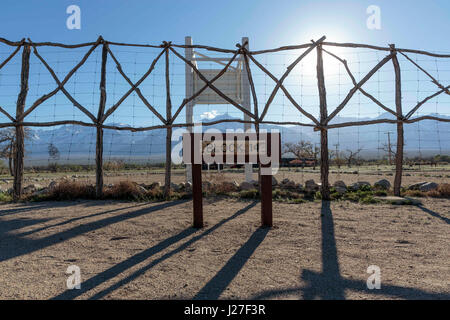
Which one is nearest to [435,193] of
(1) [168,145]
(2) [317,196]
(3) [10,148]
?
(2) [317,196]

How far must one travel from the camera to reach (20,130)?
7633 millimetres

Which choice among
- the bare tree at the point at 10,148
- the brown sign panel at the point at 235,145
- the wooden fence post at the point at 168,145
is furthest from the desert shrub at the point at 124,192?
the bare tree at the point at 10,148

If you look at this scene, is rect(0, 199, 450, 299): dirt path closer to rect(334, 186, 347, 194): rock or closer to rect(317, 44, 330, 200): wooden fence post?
rect(317, 44, 330, 200): wooden fence post

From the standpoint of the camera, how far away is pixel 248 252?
3.41 metres

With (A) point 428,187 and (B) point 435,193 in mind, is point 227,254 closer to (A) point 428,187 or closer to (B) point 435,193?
(B) point 435,193

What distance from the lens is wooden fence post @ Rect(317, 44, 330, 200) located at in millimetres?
7230

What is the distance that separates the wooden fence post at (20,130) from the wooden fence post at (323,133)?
772 cm

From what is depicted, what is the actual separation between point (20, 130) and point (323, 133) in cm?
786

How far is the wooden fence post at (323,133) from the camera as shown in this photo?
7.23 metres

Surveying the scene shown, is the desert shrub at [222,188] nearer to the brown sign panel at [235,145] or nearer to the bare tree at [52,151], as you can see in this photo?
the brown sign panel at [235,145]

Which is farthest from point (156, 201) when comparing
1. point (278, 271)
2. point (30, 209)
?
point (278, 271)

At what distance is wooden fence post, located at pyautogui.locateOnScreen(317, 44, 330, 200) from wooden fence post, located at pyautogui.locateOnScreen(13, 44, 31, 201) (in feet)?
25.3

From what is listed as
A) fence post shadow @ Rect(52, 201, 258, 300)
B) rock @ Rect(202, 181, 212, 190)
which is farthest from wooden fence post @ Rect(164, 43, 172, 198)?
fence post shadow @ Rect(52, 201, 258, 300)
